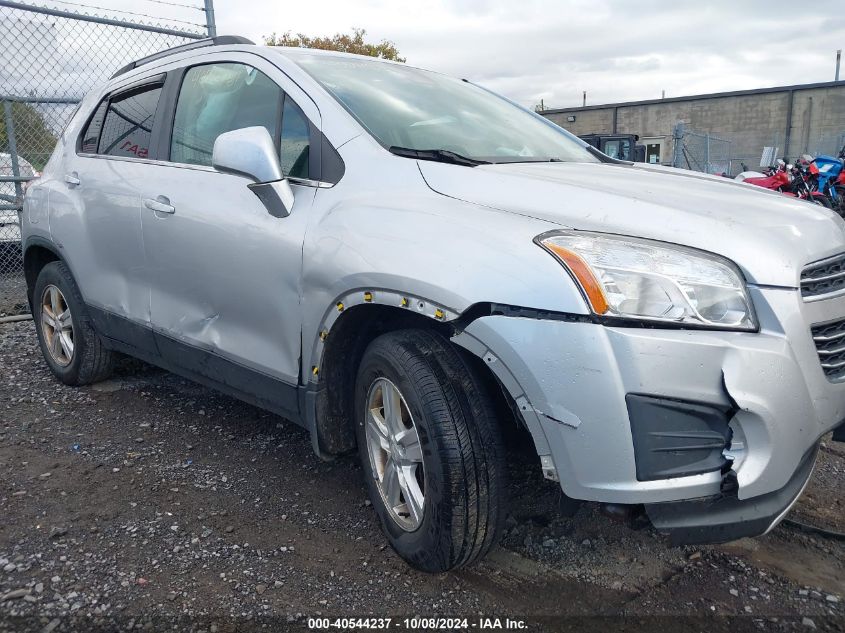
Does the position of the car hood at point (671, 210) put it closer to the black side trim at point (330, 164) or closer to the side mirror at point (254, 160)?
the black side trim at point (330, 164)

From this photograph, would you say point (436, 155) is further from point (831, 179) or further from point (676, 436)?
point (831, 179)

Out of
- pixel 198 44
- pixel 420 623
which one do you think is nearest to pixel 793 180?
pixel 198 44

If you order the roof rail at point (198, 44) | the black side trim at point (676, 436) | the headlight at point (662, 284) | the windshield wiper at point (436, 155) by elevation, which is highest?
the roof rail at point (198, 44)

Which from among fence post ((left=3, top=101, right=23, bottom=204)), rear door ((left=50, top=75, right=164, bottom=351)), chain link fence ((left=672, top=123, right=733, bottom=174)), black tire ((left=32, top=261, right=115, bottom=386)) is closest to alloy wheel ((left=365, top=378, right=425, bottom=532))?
rear door ((left=50, top=75, right=164, bottom=351))

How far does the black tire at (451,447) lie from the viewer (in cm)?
220

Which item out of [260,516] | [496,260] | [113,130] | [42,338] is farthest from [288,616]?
[42,338]

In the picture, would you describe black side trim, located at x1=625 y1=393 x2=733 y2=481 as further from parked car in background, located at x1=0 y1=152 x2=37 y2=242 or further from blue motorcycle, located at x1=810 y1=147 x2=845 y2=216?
blue motorcycle, located at x1=810 y1=147 x2=845 y2=216

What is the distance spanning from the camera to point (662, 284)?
1.94 meters

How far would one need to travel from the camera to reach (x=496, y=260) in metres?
2.05

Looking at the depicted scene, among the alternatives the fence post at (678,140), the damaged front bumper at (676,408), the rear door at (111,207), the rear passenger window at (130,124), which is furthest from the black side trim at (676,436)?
the fence post at (678,140)

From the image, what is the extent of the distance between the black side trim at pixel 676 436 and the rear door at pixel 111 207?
2517mm

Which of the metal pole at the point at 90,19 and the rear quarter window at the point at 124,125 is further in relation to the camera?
the metal pole at the point at 90,19

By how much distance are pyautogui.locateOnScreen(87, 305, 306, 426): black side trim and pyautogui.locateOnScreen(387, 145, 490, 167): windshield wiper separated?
959 millimetres

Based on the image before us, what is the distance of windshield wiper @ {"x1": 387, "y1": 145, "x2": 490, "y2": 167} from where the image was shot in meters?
2.57
